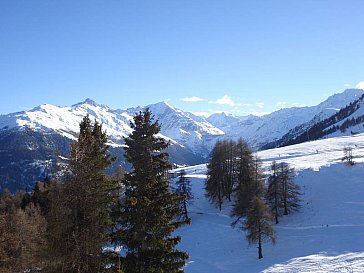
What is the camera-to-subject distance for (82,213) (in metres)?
16.3

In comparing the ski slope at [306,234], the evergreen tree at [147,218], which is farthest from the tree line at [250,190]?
the evergreen tree at [147,218]

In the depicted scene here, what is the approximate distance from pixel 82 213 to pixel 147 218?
10.1 ft

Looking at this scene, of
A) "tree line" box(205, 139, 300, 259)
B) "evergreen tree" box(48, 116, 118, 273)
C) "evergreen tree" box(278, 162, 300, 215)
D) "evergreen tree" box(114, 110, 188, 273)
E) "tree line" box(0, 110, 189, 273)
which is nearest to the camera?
"evergreen tree" box(48, 116, 118, 273)

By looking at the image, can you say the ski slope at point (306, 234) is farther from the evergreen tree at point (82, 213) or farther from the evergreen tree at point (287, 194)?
the evergreen tree at point (82, 213)

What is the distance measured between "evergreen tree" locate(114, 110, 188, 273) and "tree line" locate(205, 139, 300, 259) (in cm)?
3300

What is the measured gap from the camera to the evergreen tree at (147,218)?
17672 mm

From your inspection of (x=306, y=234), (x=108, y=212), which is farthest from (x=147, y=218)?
(x=306, y=234)

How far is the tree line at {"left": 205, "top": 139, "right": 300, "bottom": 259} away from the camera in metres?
49.7

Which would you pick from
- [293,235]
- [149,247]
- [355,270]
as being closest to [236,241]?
[293,235]

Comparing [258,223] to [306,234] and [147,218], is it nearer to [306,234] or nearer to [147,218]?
[306,234]

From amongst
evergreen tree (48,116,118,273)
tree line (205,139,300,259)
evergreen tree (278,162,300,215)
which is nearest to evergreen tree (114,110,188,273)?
evergreen tree (48,116,118,273)

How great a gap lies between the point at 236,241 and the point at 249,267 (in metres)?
11.4

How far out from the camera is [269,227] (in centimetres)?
4944

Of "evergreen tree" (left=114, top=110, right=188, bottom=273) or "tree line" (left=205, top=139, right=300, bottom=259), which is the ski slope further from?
"evergreen tree" (left=114, top=110, right=188, bottom=273)
